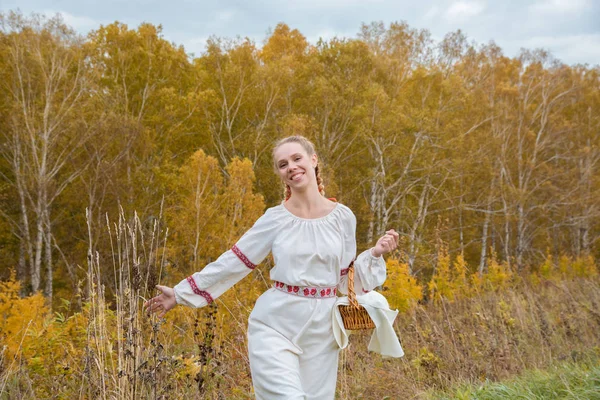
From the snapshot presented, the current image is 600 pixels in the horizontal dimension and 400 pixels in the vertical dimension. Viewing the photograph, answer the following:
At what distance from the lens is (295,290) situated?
8.86 feet

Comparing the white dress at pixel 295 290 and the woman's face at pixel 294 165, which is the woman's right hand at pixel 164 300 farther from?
the woman's face at pixel 294 165

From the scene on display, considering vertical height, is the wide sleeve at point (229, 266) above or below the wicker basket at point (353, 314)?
above

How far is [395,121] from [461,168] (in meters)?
3.58

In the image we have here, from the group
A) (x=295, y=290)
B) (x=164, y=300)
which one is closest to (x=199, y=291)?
(x=164, y=300)

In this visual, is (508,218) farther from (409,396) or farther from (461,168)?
(409,396)

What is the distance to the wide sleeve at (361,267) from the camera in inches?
113

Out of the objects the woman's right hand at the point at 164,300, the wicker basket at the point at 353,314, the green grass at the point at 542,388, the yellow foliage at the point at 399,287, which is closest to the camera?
the wicker basket at the point at 353,314

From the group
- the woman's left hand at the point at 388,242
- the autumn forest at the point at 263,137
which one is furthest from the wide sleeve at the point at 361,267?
the autumn forest at the point at 263,137

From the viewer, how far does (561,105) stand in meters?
26.0

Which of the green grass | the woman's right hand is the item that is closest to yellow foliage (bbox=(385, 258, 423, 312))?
the green grass

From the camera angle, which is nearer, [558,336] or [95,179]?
[558,336]

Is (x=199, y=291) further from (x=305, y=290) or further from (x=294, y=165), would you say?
(x=294, y=165)

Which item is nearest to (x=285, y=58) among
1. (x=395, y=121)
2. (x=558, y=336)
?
(x=395, y=121)

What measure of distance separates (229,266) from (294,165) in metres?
0.56
